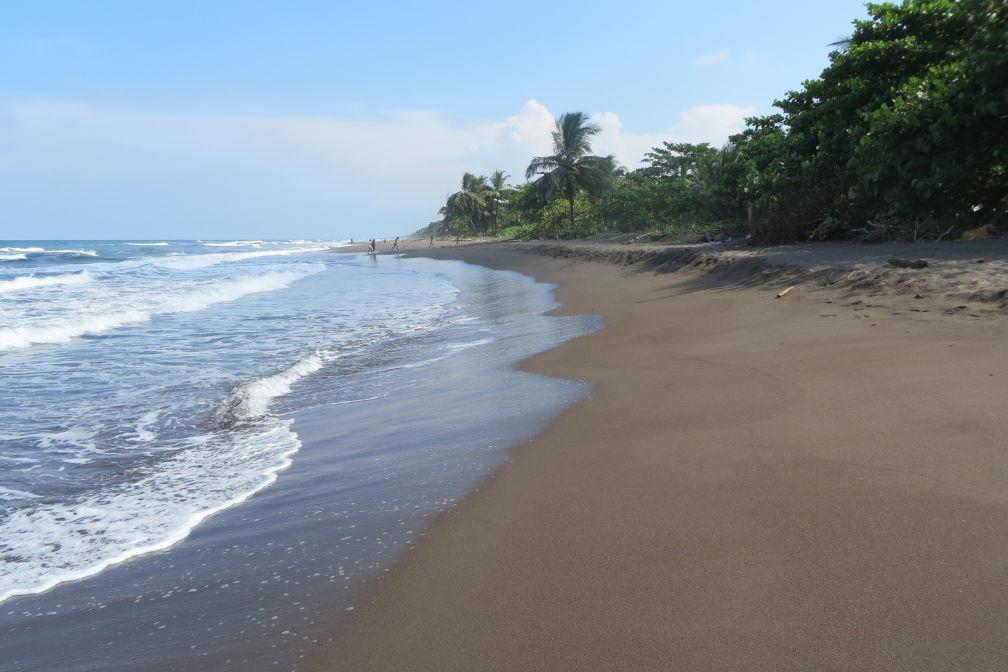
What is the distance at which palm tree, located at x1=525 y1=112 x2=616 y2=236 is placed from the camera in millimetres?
41344

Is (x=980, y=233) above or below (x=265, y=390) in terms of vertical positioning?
above

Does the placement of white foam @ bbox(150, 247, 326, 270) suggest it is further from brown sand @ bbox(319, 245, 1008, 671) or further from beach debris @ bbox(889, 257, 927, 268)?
brown sand @ bbox(319, 245, 1008, 671)

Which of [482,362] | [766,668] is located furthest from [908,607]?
[482,362]

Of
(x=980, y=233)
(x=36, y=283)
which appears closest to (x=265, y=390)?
(x=980, y=233)

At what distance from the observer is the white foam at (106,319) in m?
11.7

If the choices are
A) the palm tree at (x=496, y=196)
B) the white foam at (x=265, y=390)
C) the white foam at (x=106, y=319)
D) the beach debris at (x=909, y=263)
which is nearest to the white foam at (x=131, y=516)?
the white foam at (x=265, y=390)

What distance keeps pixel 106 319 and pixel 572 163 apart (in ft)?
108

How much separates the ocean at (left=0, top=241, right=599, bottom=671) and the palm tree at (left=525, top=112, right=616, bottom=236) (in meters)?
32.5

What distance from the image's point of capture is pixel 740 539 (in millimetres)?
2551

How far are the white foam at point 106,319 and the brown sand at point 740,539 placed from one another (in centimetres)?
1177

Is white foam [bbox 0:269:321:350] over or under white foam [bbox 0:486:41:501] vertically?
over

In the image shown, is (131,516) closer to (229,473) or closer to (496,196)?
(229,473)

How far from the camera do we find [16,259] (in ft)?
156

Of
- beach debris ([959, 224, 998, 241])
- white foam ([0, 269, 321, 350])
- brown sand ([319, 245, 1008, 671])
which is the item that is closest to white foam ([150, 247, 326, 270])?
white foam ([0, 269, 321, 350])
